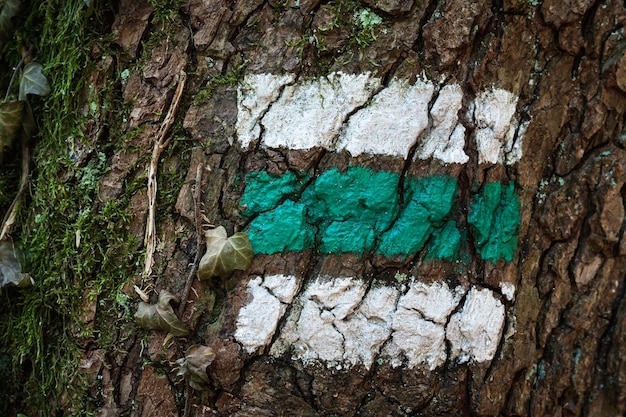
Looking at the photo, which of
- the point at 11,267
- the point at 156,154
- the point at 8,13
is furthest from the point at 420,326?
the point at 8,13

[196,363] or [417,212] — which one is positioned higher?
[417,212]

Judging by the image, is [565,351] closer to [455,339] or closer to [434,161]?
[455,339]

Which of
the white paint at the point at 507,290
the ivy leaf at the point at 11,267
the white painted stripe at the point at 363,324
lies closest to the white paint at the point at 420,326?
the white painted stripe at the point at 363,324

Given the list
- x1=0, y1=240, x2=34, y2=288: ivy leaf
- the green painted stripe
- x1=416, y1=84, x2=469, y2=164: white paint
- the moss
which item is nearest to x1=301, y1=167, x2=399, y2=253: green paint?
the green painted stripe

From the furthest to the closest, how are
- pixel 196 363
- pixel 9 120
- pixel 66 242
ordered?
1. pixel 9 120
2. pixel 66 242
3. pixel 196 363

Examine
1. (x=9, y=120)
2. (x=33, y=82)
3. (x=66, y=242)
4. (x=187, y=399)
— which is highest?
(x=33, y=82)

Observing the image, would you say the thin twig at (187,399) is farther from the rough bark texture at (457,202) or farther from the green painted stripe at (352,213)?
the green painted stripe at (352,213)

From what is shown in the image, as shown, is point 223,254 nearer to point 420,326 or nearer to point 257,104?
point 257,104

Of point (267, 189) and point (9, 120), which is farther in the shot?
point (9, 120)
